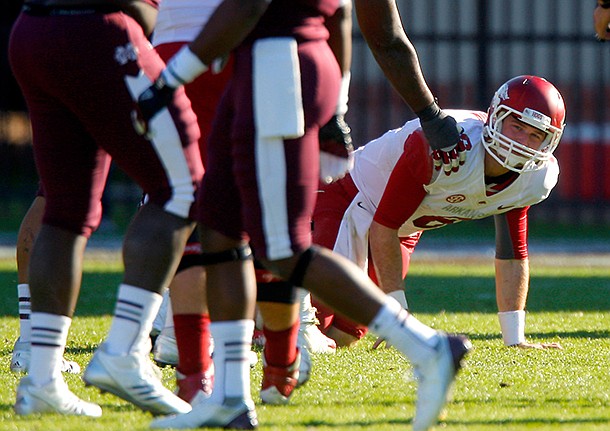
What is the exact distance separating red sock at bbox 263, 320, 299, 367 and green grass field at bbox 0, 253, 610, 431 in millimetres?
154

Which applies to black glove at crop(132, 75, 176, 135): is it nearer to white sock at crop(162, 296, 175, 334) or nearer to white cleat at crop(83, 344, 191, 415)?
white cleat at crop(83, 344, 191, 415)

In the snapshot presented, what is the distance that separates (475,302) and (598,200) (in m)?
7.56

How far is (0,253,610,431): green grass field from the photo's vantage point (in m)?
3.76

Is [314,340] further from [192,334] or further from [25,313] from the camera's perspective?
[192,334]

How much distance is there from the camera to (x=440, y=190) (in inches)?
209

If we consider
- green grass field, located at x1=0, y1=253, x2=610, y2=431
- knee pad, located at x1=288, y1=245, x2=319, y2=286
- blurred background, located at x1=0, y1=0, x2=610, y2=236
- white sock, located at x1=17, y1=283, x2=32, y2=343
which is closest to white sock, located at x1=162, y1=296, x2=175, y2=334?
green grass field, located at x1=0, y1=253, x2=610, y2=431

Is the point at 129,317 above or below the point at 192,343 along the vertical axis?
A: above

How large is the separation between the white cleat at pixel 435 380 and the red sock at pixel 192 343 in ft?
2.62

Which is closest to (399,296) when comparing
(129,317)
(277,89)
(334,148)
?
(334,148)

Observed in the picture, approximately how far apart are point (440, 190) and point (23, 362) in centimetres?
190

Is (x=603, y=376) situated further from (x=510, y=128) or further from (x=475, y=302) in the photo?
(x=475, y=302)

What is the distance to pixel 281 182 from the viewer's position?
11.1 feet

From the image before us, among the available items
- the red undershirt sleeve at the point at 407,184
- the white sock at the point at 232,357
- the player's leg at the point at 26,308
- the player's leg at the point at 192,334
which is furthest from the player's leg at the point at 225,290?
the red undershirt sleeve at the point at 407,184

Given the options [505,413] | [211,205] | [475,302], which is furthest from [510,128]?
[475,302]
